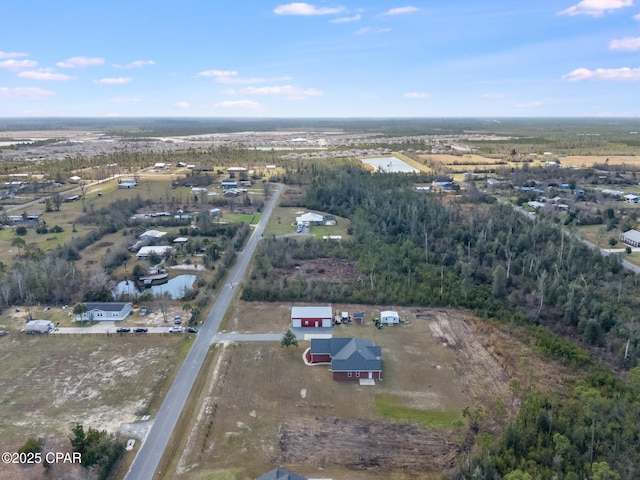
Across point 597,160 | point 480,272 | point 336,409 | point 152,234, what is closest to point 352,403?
point 336,409

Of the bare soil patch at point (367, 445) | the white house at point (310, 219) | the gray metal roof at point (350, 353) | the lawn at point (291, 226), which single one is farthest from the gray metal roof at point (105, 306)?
the white house at point (310, 219)

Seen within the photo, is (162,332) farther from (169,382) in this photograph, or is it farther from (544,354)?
(544,354)

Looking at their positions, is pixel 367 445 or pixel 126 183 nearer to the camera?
pixel 367 445

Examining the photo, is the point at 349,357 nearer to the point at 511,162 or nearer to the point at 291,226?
the point at 291,226

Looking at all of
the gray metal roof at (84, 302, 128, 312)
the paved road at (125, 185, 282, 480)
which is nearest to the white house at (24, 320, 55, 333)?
the gray metal roof at (84, 302, 128, 312)

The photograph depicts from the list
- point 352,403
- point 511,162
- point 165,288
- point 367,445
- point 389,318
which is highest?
point 511,162

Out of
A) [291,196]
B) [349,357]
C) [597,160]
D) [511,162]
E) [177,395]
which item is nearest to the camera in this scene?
[177,395]

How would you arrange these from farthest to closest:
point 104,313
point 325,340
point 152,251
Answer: point 152,251 → point 104,313 → point 325,340
